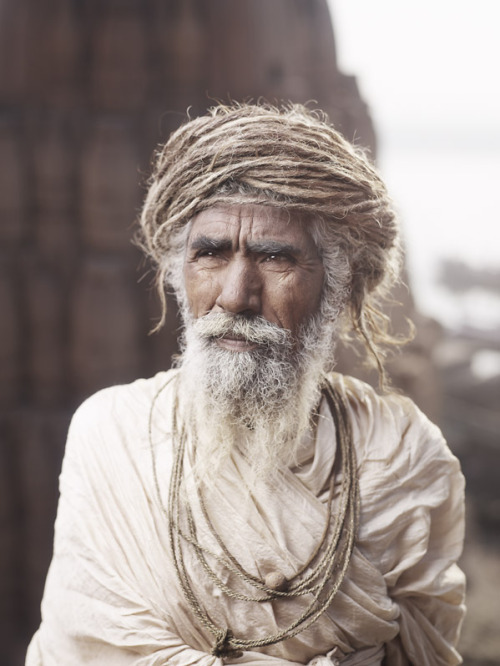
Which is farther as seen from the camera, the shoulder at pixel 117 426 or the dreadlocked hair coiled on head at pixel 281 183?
the shoulder at pixel 117 426

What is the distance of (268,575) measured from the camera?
4.88ft

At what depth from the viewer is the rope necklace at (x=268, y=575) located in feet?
4.86

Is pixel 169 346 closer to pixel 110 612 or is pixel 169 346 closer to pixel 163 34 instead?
pixel 163 34

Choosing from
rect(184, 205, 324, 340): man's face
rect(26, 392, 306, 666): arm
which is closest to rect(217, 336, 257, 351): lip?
rect(184, 205, 324, 340): man's face

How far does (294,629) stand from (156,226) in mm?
928

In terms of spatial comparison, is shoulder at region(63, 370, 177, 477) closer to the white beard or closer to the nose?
the white beard

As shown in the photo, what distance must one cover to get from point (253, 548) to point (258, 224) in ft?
2.15

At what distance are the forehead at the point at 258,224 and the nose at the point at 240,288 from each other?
6 cm

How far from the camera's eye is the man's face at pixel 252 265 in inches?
59.4

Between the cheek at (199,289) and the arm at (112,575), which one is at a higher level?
the cheek at (199,289)

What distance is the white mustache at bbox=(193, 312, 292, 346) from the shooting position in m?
1.52

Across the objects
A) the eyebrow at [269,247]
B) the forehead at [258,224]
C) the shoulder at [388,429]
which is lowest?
the shoulder at [388,429]

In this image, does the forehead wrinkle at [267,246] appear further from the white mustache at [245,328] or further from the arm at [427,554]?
the arm at [427,554]

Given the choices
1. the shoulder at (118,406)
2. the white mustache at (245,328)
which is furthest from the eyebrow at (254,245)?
the shoulder at (118,406)
